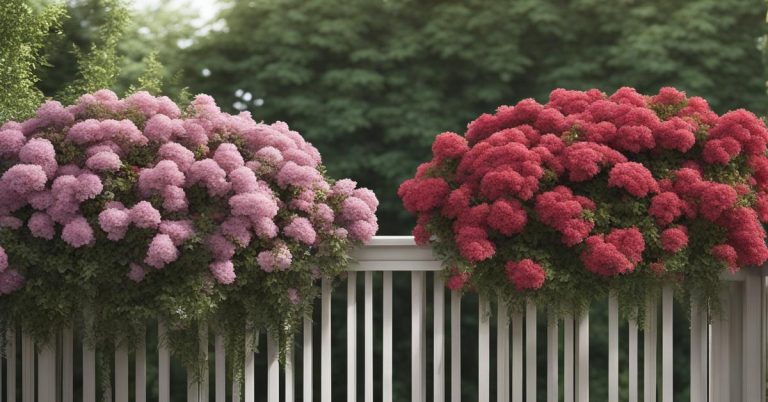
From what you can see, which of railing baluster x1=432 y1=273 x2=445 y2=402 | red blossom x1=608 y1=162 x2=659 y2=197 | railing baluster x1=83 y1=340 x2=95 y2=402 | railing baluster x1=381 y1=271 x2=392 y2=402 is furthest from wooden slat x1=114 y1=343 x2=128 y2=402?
red blossom x1=608 y1=162 x2=659 y2=197

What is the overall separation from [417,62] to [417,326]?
18.7ft

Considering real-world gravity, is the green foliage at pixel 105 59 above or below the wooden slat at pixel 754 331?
above

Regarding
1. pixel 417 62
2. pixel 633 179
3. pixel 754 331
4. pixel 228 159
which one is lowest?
pixel 754 331

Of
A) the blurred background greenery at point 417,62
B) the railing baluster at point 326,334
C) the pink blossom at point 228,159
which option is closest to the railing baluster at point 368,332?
the railing baluster at point 326,334

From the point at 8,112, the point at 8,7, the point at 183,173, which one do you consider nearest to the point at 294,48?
the point at 8,7

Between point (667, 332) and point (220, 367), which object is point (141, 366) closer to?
point (220, 367)

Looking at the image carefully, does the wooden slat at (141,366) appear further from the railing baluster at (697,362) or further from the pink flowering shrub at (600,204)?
the railing baluster at (697,362)

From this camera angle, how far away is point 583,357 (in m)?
4.55

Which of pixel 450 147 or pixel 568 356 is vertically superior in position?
pixel 450 147

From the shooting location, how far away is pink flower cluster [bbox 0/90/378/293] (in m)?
4.20

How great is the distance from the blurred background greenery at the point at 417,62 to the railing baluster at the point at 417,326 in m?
4.54

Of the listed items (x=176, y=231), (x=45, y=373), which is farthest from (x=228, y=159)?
(x=45, y=373)

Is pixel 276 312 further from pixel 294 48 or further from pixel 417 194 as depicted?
pixel 294 48

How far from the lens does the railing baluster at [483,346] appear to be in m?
4.52
